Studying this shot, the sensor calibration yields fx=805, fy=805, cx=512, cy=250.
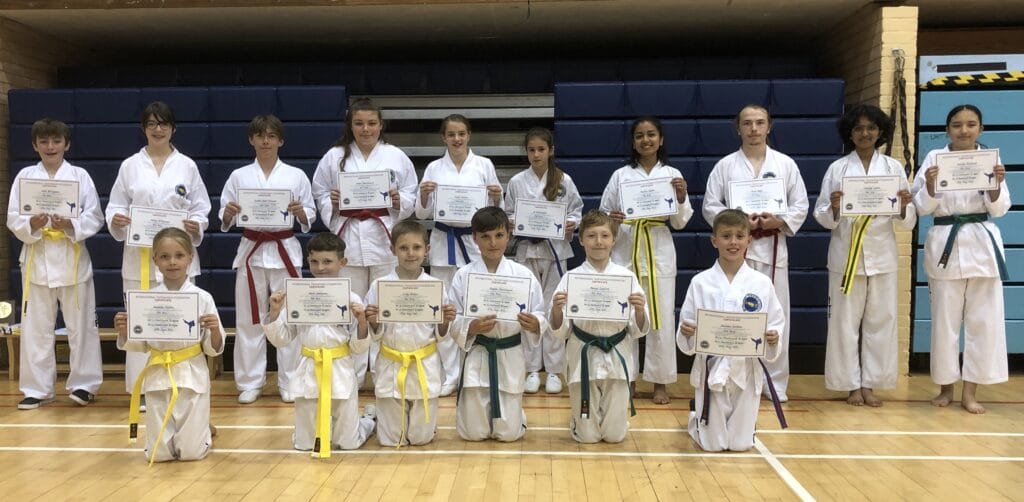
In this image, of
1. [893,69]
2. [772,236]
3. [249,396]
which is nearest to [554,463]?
[772,236]

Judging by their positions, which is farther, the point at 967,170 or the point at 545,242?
the point at 545,242

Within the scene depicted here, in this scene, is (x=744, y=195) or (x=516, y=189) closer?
(x=744, y=195)

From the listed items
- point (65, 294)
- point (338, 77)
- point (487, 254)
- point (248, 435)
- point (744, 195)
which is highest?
point (338, 77)

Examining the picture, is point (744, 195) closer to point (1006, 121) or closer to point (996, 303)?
point (996, 303)

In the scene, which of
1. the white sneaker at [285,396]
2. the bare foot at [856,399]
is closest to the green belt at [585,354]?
the bare foot at [856,399]

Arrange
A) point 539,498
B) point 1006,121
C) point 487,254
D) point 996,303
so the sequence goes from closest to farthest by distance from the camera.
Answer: point 539,498
point 487,254
point 996,303
point 1006,121

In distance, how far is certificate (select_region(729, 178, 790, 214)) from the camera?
5.21m

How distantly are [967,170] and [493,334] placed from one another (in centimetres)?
317

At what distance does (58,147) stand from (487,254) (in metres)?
3.12

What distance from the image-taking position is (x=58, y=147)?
5.37 metres

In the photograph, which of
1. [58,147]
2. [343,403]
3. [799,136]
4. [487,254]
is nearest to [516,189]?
[487,254]

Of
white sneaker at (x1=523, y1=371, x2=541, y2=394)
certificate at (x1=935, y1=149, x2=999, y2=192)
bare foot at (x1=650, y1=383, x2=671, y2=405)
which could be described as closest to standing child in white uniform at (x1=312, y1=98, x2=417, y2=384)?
white sneaker at (x1=523, y1=371, x2=541, y2=394)

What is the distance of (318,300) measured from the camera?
4121 mm

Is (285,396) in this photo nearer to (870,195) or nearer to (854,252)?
(854,252)
